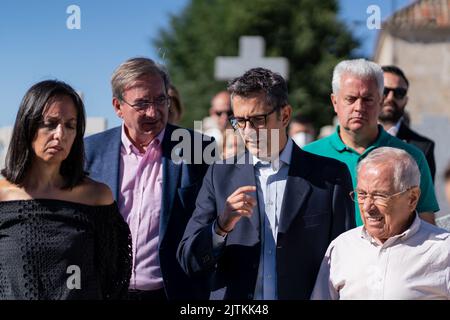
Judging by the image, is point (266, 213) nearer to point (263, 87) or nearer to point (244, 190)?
point (244, 190)

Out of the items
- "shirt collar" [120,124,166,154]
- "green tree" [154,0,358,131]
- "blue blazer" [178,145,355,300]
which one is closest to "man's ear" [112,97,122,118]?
"shirt collar" [120,124,166,154]

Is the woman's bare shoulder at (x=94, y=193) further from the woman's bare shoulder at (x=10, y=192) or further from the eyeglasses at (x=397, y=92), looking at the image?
the eyeglasses at (x=397, y=92)

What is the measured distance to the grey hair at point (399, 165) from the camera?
3797 millimetres

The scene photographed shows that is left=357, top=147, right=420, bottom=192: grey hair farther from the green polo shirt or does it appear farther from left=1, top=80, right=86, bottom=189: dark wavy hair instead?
left=1, top=80, right=86, bottom=189: dark wavy hair

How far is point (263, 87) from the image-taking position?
3924mm

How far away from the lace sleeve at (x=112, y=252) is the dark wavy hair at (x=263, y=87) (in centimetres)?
72

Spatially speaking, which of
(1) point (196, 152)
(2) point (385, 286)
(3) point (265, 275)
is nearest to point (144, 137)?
(1) point (196, 152)

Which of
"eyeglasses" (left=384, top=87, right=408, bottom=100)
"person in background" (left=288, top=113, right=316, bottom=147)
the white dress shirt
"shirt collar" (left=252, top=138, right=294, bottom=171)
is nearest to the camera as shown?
the white dress shirt

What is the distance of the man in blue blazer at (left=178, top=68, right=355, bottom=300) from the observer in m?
3.83

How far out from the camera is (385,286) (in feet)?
12.4

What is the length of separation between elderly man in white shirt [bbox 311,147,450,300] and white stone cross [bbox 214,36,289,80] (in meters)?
7.15

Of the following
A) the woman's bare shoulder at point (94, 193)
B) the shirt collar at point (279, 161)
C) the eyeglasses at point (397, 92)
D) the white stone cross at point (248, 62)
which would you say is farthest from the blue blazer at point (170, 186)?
the white stone cross at point (248, 62)

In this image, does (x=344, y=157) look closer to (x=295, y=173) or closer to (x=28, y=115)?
(x=295, y=173)

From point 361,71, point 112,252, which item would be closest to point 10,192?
point 112,252
